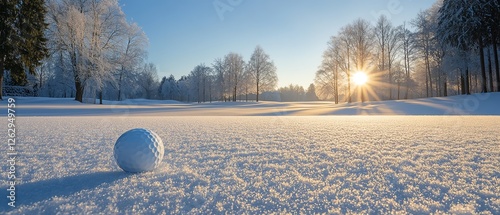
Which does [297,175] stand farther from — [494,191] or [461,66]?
[461,66]

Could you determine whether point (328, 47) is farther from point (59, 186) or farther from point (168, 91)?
point (168, 91)

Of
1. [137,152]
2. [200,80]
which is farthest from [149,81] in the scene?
[137,152]

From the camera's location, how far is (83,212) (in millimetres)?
1386

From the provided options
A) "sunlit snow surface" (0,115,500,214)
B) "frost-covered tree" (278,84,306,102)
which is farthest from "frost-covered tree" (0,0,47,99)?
"frost-covered tree" (278,84,306,102)

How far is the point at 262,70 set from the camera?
34.9m

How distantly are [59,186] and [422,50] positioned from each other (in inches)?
1239

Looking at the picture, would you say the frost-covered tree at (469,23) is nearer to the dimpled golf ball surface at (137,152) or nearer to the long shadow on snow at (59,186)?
the dimpled golf ball surface at (137,152)

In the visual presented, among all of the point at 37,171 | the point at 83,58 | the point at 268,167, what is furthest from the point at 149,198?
the point at 83,58

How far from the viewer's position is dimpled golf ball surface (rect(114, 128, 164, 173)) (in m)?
2.10

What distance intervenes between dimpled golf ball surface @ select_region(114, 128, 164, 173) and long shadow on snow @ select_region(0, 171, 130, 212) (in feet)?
0.34

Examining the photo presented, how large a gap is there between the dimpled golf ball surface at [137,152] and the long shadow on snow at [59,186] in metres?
0.10

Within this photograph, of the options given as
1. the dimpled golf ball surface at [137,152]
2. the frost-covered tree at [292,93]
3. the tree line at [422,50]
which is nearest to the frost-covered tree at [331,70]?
the tree line at [422,50]

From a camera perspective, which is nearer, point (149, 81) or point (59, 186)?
point (59, 186)

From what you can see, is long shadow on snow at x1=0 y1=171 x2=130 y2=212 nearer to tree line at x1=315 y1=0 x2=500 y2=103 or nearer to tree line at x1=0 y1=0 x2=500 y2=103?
tree line at x1=0 y1=0 x2=500 y2=103
